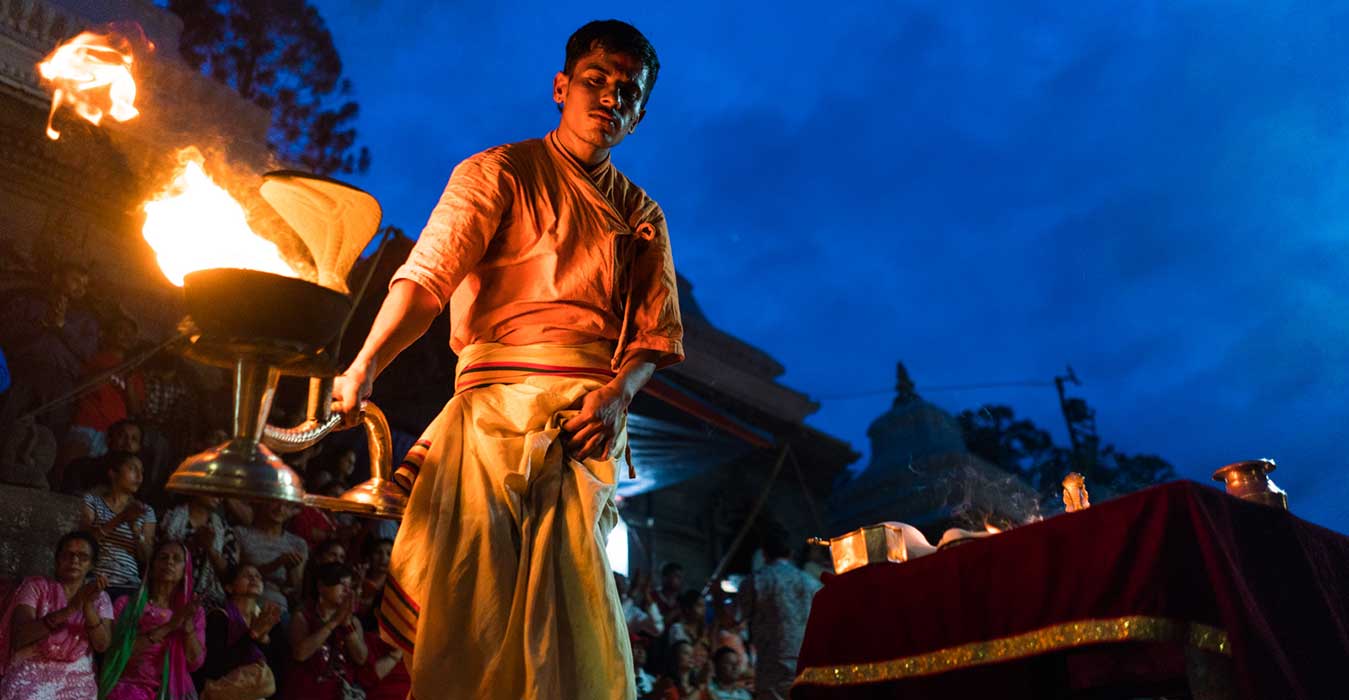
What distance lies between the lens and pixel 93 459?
582 cm

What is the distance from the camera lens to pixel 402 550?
212cm

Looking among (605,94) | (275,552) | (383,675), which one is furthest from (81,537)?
(605,94)

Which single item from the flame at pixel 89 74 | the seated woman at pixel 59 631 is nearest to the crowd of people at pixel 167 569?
the seated woman at pixel 59 631

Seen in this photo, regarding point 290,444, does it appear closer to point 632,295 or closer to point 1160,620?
point 632,295

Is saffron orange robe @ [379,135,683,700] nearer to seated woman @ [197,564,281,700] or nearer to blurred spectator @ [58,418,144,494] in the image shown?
seated woman @ [197,564,281,700]

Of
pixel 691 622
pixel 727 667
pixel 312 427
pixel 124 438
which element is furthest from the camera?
pixel 691 622

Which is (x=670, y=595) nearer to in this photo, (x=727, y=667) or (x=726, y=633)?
(x=726, y=633)

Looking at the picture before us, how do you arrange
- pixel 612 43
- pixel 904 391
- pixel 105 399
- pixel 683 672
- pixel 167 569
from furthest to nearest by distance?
pixel 904 391 < pixel 683 672 < pixel 105 399 < pixel 167 569 < pixel 612 43

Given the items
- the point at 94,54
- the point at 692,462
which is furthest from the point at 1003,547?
the point at 692,462

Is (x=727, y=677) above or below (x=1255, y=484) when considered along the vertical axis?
below

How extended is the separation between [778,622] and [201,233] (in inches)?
227

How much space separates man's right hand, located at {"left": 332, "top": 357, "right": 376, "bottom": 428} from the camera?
6.68 feet

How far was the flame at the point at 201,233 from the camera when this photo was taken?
209cm

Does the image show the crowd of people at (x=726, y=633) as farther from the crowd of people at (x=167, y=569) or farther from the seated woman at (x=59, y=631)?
the seated woman at (x=59, y=631)
